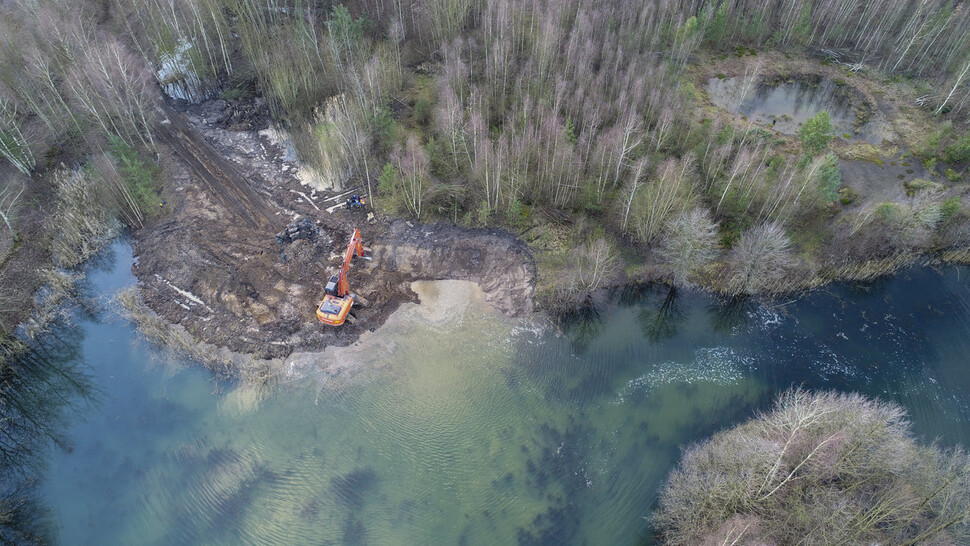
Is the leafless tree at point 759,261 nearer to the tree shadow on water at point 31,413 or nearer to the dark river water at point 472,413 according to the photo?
the dark river water at point 472,413

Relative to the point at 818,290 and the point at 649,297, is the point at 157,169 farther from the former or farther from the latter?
the point at 818,290

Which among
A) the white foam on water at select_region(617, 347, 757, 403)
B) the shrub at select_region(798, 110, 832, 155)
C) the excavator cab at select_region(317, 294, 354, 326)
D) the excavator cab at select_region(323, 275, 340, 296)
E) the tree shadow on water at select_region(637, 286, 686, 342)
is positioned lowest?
the white foam on water at select_region(617, 347, 757, 403)

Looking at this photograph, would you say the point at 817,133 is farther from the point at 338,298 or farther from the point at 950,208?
the point at 338,298

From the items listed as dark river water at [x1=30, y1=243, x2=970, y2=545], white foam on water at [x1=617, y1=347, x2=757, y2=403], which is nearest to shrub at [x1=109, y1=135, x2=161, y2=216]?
dark river water at [x1=30, y1=243, x2=970, y2=545]

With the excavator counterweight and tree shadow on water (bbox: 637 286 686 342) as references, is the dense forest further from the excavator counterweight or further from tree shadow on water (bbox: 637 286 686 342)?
the excavator counterweight

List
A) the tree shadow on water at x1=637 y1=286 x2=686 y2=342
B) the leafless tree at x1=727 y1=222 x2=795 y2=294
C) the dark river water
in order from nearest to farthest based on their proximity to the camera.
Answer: the dark river water, the leafless tree at x1=727 y1=222 x2=795 y2=294, the tree shadow on water at x1=637 y1=286 x2=686 y2=342

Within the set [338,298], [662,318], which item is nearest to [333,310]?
[338,298]

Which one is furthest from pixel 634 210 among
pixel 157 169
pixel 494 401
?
pixel 157 169

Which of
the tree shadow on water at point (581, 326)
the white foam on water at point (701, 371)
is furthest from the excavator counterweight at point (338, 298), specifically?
the white foam on water at point (701, 371)
